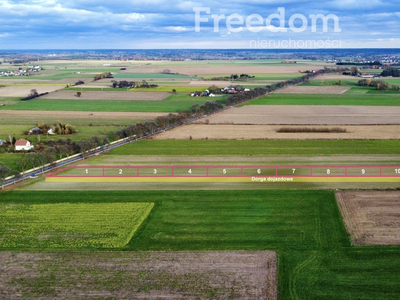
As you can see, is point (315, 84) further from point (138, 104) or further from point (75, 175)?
point (75, 175)

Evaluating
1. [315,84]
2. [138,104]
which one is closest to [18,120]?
[138,104]

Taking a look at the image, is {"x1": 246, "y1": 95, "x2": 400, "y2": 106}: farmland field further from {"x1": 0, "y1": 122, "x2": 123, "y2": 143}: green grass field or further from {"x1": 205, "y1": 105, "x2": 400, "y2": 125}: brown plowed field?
{"x1": 0, "y1": 122, "x2": 123, "y2": 143}: green grass field

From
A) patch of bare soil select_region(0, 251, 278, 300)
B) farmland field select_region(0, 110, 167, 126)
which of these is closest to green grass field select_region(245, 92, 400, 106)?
farmland field select_region(0, 110, 167, 126)

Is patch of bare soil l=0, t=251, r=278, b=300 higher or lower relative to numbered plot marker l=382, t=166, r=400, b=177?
lower

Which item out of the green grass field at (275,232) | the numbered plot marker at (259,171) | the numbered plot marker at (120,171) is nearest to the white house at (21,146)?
the numbered plot marker at (120,171)

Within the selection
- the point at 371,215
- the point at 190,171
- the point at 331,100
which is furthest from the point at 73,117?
the point at 371,215

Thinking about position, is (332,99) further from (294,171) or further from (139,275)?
(139,275)

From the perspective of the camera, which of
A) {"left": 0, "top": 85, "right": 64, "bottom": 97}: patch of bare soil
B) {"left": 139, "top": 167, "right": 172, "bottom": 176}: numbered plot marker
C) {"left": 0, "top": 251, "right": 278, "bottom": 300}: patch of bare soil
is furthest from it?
{"left": 0, "top": 85, "right": 64, "bottom": 97}: patch of bare soil
